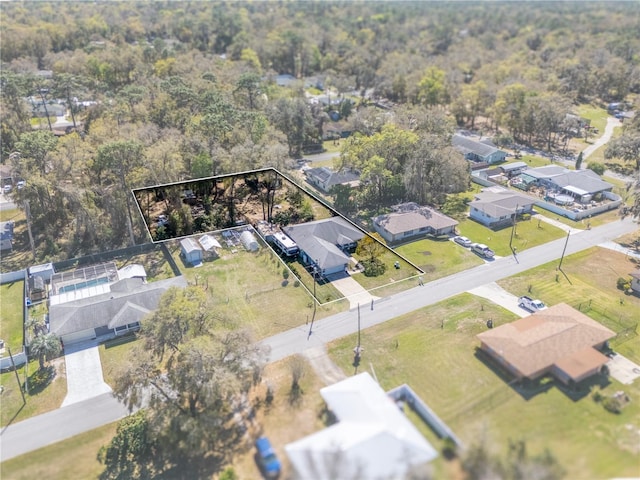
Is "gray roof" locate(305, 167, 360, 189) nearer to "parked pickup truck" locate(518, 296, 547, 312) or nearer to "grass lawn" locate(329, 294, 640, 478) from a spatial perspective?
"grass lawn" locate(329, 294, 640, 478)

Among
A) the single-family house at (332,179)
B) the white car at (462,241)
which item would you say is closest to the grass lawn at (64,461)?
the white car at (462,241)

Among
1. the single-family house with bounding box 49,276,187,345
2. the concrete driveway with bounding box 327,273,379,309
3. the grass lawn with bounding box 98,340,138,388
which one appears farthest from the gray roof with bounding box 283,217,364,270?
the grass lawn with bounding box 98,340,138,388

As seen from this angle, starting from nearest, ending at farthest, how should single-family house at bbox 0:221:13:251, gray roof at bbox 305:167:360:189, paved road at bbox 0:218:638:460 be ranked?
paved road at bbox 0:218:638:460 → single-family house at bbox 0:221:13:251 → gray roof at bbox 305:167:360:189

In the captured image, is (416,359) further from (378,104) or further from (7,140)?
(378,104)

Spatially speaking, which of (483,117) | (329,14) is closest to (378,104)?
(483,117)

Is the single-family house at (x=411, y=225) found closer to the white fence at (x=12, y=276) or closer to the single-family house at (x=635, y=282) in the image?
the single-family house at (x=635, y=282)

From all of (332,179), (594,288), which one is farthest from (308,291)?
(332,179)

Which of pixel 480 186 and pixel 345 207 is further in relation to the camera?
pixel 480 186
